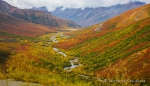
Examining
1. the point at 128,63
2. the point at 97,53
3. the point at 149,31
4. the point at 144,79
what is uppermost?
the point at 149,31

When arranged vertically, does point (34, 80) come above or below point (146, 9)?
below

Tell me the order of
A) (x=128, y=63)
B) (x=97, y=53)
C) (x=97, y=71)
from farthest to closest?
(x=97, y=53) < (x=97, y=71) < (x=128, y=63)

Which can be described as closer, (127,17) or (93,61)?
(93,61)

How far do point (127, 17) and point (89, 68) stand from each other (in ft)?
317

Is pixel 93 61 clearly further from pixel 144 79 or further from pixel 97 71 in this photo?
pixel 144 79

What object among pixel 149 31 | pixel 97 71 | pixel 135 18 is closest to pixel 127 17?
pixel 135 18

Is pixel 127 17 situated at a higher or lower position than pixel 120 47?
higher

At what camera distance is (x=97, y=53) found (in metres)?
99.0

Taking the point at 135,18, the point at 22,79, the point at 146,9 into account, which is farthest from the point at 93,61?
the point at 146,9

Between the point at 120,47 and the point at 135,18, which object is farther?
the point at 135,18

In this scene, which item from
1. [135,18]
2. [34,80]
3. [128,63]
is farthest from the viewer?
[135,18]

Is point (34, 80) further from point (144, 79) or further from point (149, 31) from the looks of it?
point (149, 31)

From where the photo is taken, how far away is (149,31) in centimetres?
9144

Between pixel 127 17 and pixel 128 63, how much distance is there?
344 ft
